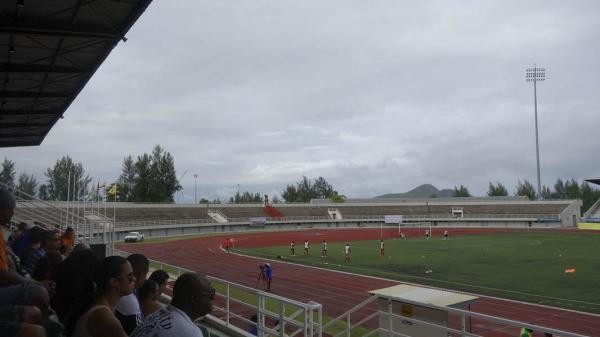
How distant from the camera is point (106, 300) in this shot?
10.1 ft

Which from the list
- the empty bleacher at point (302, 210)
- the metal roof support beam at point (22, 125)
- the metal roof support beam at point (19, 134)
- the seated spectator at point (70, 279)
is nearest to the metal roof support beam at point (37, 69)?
the metal roof support beam at point (22, 125)

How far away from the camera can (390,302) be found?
24.4 feet

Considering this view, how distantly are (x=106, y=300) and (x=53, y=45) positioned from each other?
10.1m

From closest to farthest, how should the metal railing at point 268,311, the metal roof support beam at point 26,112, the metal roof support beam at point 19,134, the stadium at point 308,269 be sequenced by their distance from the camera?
the metal railing at point 268,311
the stadium at point 308,269
the metal roof support beam at point 26,112
the metal roof support beam at point 19,134

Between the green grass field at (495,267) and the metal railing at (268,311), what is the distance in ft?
29.6

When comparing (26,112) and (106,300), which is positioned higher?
(26,112)

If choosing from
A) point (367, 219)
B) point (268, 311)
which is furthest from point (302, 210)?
point (268, 311)

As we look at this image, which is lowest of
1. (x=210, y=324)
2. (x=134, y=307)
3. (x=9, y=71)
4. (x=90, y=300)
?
(x=210, y=324)

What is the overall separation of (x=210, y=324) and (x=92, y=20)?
23.4 ft

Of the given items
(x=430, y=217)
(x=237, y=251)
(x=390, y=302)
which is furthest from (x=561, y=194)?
Result: (x=390, y=302)

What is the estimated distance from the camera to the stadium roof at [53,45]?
9.49 m

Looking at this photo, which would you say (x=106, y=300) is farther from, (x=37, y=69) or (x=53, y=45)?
(x=37, y=69)

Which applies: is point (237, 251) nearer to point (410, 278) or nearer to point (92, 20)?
point (410, 278)

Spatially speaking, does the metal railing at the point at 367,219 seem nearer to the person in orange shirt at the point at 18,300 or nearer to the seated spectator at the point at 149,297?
the seated spectator at the point at 149,297
